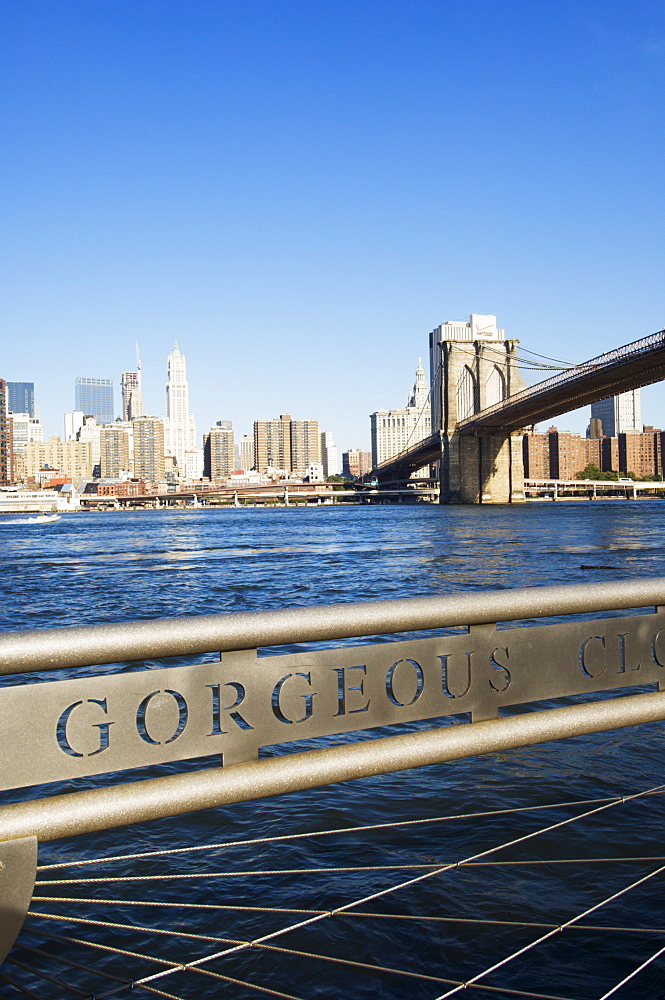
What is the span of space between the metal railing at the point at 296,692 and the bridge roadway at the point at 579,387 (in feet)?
152

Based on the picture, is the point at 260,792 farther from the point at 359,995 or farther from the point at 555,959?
the point at 555,959

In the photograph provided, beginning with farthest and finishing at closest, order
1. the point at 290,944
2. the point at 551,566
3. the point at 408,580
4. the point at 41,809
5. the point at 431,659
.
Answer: the point at 551,566 → the point at 408,580 → the point at 290,944 → the point at 431,659 → the point at 41,809

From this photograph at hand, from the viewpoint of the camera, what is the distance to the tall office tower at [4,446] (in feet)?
517

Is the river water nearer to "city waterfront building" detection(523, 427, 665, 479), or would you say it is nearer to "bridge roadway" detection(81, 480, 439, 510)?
"bridge roadway" detection(81, 480, 439, 510)

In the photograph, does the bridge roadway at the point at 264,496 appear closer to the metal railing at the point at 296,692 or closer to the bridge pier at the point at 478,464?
the bridge pier at the point at 478,464

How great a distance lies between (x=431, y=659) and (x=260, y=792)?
17.7 inches

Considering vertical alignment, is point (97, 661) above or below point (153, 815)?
above

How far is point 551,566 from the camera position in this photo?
62.8 ft

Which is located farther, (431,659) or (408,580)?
(408,580)

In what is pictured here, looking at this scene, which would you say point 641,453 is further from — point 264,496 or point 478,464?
point 478,464

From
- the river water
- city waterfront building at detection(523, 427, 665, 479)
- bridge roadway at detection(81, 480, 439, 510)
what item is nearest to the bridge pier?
bridge roadway at detection(81, 480, 439, 510)

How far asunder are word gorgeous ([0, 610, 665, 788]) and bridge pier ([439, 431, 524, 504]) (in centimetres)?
7329

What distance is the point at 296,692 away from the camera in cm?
167

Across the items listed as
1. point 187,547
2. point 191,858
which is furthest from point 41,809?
point 187,547
